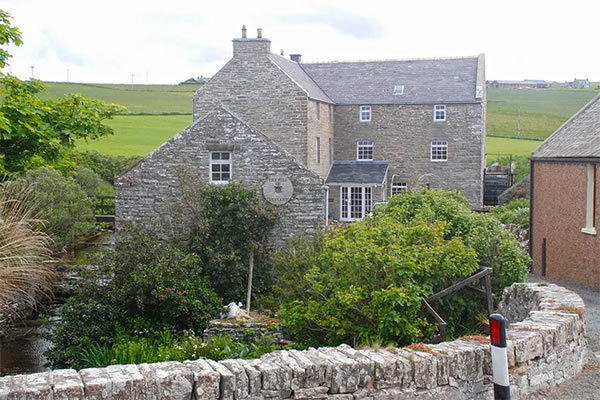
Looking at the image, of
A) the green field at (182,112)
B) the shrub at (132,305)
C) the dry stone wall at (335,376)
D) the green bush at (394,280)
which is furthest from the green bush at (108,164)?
the dry stone wall at (335,376)

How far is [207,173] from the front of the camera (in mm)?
22375

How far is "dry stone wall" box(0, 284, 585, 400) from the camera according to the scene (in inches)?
261

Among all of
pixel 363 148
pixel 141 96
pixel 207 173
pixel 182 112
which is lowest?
pixel 207 173

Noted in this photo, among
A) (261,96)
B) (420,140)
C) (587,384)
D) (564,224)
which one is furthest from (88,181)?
(587,384)

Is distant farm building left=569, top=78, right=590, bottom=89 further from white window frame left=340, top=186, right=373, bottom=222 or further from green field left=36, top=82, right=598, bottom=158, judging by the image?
white window frame left=340, top=186, right=373, bottom=222

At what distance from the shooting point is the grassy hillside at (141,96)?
98500 millimetres

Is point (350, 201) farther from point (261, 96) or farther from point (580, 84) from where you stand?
point (580, 84)

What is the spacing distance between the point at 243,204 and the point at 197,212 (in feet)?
4.77

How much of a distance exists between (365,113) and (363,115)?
0.17m

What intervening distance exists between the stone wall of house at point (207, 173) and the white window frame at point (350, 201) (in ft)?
62.6

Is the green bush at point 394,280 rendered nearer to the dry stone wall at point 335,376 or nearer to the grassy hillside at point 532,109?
the dry stone wall at point 335,376

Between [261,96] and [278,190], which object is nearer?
[278,190]

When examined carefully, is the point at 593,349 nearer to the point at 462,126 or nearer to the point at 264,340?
the point at 264,340

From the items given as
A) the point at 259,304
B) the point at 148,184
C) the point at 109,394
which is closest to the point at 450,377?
the point at 109,394
